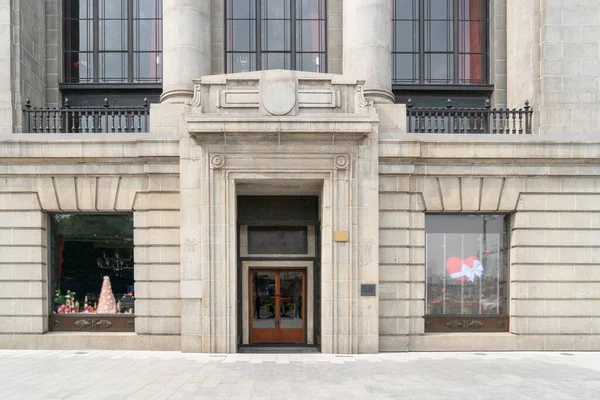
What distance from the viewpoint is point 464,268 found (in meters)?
15.4

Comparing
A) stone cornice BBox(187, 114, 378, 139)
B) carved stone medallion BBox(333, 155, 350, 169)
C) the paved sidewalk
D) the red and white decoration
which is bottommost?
the paved sidewalk

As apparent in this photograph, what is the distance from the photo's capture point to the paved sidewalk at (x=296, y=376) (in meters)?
10.2

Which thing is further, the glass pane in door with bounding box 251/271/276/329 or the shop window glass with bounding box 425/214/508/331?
the glass pane in door with bounding box 251/271/276/329

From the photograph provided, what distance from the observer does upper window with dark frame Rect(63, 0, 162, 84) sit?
705 inches

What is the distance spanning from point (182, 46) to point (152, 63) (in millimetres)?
2615

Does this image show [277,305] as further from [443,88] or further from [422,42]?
[422,42]

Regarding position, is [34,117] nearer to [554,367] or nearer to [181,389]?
[181,389]

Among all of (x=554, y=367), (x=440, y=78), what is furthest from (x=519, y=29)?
(x=554, y=367)

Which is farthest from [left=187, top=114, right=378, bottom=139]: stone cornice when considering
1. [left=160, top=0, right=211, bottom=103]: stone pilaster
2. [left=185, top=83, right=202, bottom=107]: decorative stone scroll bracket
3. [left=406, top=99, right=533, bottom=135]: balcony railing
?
[left=406, top=99, right=533, bottom=135]: balcony railing

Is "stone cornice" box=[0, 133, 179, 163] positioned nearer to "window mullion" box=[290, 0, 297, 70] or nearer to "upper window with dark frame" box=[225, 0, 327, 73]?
"upper window with dark frame" box=[225, 0, 327, 73]

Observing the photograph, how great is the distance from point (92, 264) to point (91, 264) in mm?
30

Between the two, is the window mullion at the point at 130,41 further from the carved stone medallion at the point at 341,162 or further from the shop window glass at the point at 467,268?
the shop window glass at the point at 467,268

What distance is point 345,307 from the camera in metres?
14.0

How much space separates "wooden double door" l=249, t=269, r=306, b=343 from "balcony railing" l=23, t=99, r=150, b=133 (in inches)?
238
